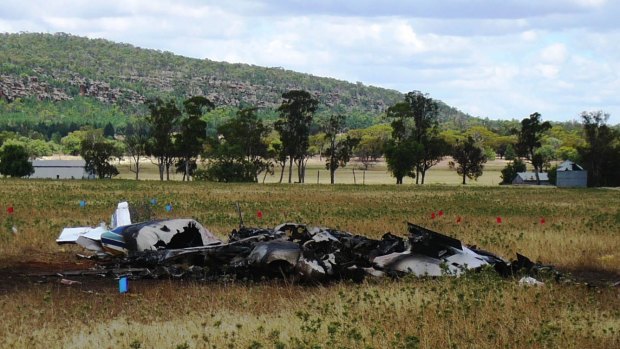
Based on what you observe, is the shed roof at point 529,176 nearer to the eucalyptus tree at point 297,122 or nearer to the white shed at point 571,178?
the white shed at point 571,178

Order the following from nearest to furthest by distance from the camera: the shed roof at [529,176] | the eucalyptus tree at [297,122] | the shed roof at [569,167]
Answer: the shed roof at [569,167] → the eucalyptus tree at [297,122] → the shed roof at [529,176]

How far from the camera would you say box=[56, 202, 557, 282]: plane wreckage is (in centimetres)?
1580

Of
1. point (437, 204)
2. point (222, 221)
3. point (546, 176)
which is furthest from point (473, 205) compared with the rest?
point (546, 176)

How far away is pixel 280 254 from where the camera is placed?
15.9 metres

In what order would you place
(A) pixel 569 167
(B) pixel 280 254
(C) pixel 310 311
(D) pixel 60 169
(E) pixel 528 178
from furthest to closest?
(D) pixel 60 169
(E) pixel 528 178
(A) pixel 569 167
(B) pixel 280 254
(C) pixel 310 311

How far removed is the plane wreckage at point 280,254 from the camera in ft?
51.9

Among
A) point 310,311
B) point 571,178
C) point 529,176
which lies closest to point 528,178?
point 529,176

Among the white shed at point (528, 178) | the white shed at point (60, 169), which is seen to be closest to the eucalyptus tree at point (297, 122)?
the white shed at point (528, 178)

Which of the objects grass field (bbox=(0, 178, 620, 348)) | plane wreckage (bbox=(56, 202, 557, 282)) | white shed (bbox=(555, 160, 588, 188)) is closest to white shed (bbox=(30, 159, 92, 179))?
white shed (bbox=(555, 160, 588, 188))

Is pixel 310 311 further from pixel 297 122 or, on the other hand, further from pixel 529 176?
pixel 529 176

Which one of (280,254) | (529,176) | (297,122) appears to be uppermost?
(297,122)

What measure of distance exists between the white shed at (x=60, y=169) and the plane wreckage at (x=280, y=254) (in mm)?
127026

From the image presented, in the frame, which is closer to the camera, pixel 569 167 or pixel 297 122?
pixel 569 167

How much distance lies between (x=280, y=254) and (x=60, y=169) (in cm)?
13391
